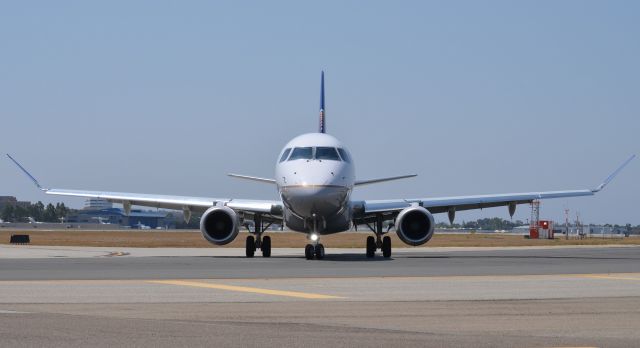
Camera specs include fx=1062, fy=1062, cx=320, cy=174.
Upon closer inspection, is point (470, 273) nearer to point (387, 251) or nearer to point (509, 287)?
point (509, 287)

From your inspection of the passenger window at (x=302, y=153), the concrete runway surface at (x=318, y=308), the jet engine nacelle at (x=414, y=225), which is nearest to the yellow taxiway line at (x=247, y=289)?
the concrete runway surface at (x=318, y=308)

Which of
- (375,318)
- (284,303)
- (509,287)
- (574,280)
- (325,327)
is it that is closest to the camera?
(325,327)

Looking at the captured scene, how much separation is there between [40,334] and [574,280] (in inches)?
523

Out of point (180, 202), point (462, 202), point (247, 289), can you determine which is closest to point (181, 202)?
point (180, 202)

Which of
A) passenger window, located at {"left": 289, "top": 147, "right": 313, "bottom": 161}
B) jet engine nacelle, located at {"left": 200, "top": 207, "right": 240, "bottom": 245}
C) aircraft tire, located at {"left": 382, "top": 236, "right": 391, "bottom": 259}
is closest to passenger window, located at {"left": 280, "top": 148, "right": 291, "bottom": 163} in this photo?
passenger window, located at {"left": 289, "top": 147, "right": 313, "bottom": 161}

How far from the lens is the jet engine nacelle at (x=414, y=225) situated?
36.5 metres

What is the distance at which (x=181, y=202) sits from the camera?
40.2 m

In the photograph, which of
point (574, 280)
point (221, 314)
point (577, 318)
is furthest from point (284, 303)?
point (574, 280)

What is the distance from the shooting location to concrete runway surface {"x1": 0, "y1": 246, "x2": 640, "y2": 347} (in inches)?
445

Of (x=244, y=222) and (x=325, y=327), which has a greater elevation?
(x=244, y=222)

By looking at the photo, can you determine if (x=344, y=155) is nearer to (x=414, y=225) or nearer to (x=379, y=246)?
(x=414, y=225)

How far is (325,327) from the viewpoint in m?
12.4

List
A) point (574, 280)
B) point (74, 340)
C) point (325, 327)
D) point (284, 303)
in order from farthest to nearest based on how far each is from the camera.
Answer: point (574, 280) → point (284, 303) → point (325, 327) → point (74, 340)

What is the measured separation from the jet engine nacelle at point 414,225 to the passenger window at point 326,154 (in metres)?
3.38
